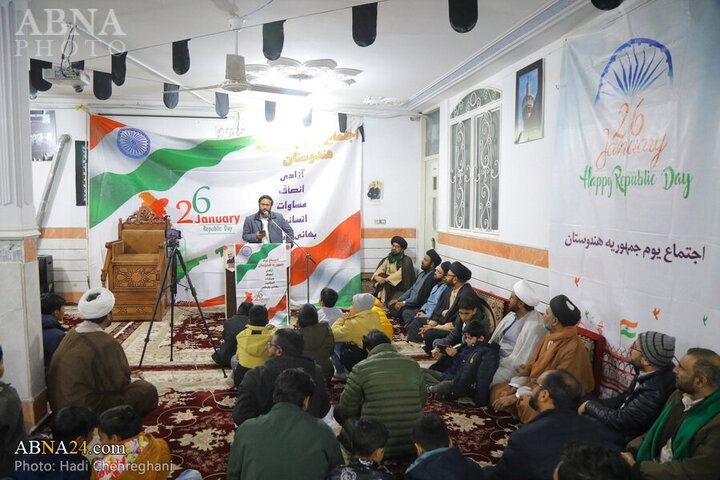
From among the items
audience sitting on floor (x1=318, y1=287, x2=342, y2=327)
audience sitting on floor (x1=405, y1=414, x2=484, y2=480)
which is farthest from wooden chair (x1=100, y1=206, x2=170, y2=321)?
audience sitting on floor (x1=405, y1=414, x2=484, y2=480)

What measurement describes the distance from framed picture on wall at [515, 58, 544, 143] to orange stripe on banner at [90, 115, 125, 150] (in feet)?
16.2

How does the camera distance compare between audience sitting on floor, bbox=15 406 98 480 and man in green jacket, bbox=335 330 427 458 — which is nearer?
audience sitting on floor, bbox=15 406 98 480

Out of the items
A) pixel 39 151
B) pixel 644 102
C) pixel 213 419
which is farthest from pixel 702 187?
pixel 39 151

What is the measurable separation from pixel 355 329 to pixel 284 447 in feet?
6.75

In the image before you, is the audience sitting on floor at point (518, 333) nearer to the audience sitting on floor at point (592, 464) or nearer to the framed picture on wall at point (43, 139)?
the audience sitting on floor at point (592, 464)

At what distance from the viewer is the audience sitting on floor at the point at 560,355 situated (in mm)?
3166

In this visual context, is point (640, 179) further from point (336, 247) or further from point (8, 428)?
point (336, 247)

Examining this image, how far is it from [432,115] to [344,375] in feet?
14.4

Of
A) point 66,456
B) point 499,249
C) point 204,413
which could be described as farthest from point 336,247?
point 66,456

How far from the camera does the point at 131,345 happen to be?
4895 mm

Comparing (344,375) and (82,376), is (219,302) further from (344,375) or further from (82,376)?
(82,376)

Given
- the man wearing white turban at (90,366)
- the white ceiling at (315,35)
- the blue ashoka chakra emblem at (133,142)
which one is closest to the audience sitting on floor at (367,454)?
the man wearing white turban at (90,366)

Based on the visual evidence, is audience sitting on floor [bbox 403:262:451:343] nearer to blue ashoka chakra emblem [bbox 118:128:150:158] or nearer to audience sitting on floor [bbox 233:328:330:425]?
audience sitting on floor [bbox 233:328:330:425]

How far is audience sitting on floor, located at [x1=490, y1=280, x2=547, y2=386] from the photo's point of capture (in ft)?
11.7
